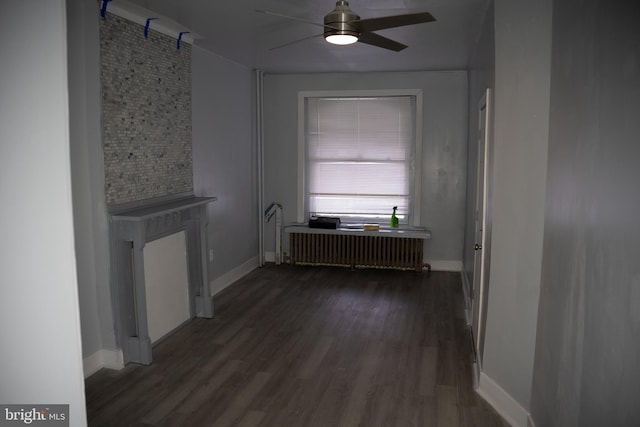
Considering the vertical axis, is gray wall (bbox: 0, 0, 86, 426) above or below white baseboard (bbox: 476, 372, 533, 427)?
above

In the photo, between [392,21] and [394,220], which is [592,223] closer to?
[392,21]

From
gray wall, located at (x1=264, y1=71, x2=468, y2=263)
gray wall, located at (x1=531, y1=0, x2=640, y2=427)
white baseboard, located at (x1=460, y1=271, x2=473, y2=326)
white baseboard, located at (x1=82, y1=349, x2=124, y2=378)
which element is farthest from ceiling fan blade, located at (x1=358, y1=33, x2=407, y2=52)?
gray wall, located at (x1=264, y1=71, x2=468, y2=263)

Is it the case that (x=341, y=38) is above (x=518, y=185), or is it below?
above

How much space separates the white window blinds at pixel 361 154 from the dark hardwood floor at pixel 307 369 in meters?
1.79

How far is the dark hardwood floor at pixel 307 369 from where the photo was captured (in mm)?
3248

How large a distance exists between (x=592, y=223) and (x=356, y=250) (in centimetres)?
532

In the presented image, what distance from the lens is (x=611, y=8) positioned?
5.75 ft

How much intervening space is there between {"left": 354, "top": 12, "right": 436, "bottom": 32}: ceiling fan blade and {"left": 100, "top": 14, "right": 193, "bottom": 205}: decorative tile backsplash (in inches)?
78.5

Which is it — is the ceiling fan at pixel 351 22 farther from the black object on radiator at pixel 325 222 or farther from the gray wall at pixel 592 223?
the black object on radiator at pixel 325 222

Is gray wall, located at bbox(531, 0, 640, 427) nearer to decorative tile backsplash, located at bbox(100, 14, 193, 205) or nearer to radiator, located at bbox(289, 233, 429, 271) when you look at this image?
decorative tile backsplash, located at bbox(100, 14, 193, 205)

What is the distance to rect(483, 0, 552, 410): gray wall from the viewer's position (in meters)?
2.89

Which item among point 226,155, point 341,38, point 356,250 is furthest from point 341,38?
point 356,250

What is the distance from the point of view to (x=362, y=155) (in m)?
7.30

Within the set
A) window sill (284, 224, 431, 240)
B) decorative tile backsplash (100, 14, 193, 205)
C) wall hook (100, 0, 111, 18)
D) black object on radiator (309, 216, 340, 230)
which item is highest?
wall hook (100, 0, 111, 18)
